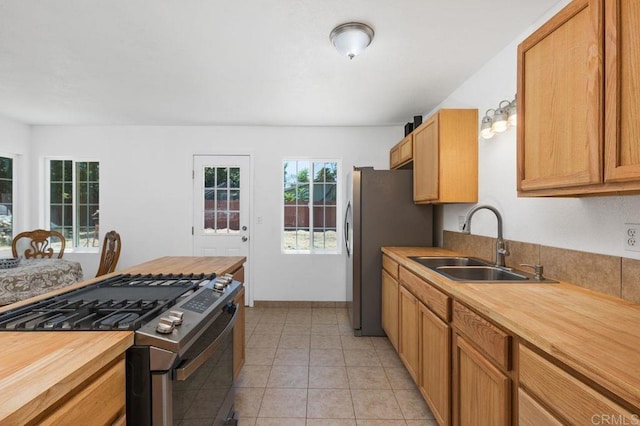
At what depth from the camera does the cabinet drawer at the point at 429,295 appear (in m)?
1.63

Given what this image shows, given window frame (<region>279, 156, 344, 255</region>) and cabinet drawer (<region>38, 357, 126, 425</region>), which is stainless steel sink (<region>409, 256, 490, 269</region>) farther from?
cabinet drawer (<region>38, 357, 126, 425</region>)

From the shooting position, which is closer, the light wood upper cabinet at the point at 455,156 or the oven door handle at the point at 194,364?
the oven door handle at the point at 194,364

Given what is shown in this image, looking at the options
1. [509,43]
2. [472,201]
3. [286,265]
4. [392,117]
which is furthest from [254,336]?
[509,43]

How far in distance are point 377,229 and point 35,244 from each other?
417cm

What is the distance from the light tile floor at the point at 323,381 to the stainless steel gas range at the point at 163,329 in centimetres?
57

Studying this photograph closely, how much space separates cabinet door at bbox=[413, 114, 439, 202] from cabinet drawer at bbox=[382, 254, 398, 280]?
0.63 meters

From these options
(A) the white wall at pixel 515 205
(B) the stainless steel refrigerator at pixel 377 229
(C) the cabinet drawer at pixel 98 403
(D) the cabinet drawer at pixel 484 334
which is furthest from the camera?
(B) the stainless steel refrigerator at pixel 377 229

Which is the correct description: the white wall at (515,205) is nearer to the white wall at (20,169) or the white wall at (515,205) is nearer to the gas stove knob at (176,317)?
the gas stove knob at (176,317)

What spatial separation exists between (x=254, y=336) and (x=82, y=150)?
348cm

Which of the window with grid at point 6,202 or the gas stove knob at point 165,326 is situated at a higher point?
the window with grid at point 6,202

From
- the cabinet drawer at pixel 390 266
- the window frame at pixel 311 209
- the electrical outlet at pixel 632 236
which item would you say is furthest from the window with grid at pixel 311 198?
the electrical outlet at pixel 632 236

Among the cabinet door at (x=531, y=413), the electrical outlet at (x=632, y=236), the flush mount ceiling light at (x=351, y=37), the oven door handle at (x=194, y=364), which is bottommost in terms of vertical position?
the cabinet door at (x=531, y=413)

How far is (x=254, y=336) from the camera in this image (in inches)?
126

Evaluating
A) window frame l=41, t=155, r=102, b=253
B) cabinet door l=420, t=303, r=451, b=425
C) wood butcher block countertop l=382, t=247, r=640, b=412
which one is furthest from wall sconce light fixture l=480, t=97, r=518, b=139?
window frame l=41, t=155, r=102, b=253
